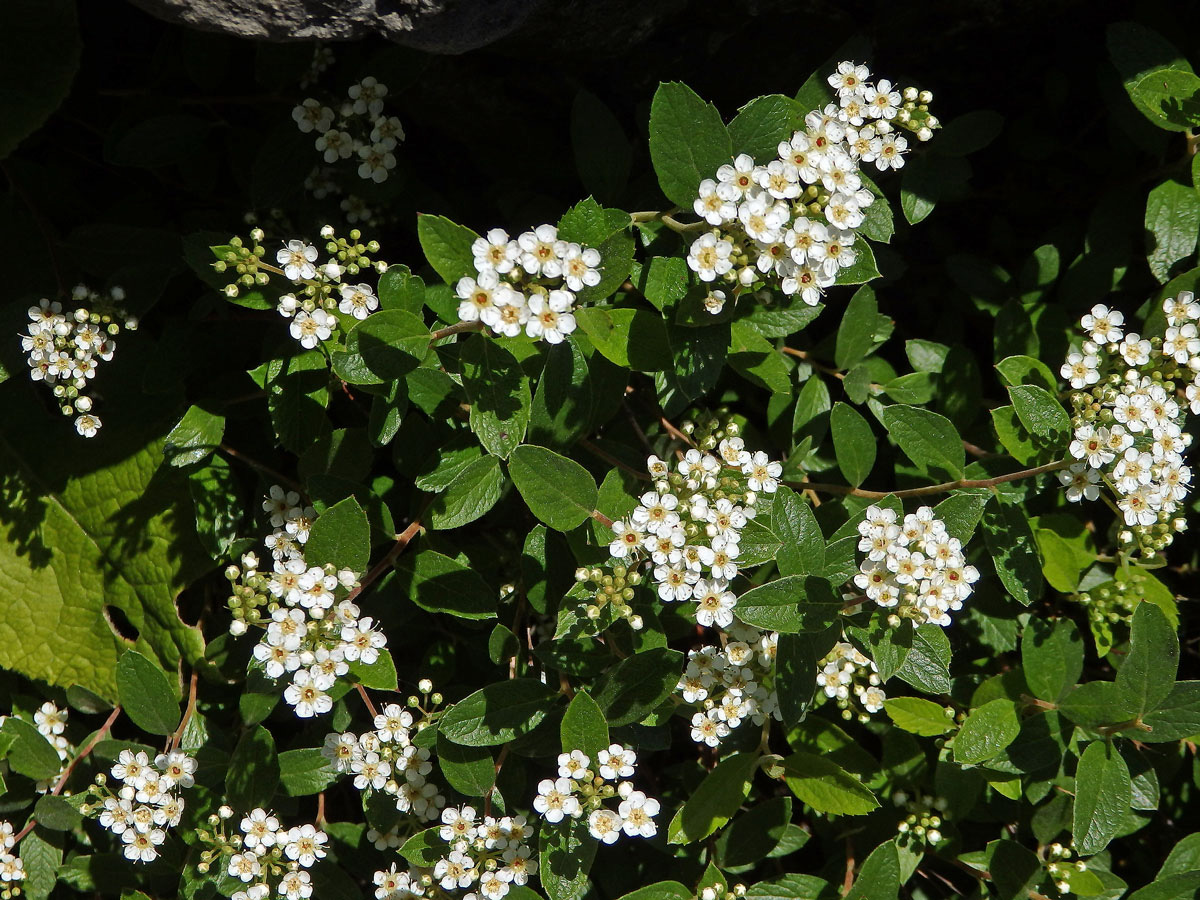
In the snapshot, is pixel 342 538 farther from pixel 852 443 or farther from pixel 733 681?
pixel 852 443

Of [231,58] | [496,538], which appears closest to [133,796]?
[496,538]

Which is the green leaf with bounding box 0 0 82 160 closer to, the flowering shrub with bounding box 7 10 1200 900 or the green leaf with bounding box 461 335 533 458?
the flowering shrub with bounding box 7 10 1200 900

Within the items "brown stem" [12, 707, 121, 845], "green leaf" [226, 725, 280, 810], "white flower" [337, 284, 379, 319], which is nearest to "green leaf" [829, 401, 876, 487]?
"white flower" [337, 284, 379, 319]

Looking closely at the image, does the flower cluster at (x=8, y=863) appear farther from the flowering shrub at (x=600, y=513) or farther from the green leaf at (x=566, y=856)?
the green leaf at (x=566, y=856)

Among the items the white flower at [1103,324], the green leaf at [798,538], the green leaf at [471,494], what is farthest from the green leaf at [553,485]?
the white flower at [1103,324]

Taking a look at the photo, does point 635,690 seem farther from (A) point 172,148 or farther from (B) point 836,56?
(A) point 172,148

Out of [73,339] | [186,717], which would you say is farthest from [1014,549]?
[73,339]
